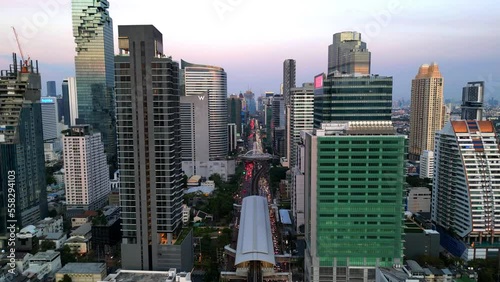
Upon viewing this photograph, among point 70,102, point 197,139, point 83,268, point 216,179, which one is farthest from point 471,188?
point 70,102

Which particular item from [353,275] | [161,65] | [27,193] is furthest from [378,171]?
[27,193]

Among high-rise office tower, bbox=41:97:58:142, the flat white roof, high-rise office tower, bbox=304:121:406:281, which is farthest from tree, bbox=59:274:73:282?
high-rise office tower, bbox=41:97:58:142

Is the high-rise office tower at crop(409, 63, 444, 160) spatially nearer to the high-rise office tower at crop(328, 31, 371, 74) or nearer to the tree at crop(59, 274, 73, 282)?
the high-rise office tower at crop(328, 31, 371, 74)

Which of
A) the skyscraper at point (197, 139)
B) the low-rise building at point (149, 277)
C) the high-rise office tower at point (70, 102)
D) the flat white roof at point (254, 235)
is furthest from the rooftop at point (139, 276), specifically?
the high-rise office tower at point (70, 102)

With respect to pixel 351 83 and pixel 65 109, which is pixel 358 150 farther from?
pixel 65 109

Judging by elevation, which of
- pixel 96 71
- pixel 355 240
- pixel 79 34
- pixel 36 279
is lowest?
pixel 36 279

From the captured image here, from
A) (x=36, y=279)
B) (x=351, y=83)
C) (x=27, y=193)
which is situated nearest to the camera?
(x=36, y=279)

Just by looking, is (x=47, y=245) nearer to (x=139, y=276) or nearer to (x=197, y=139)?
(x=139, y=276)
